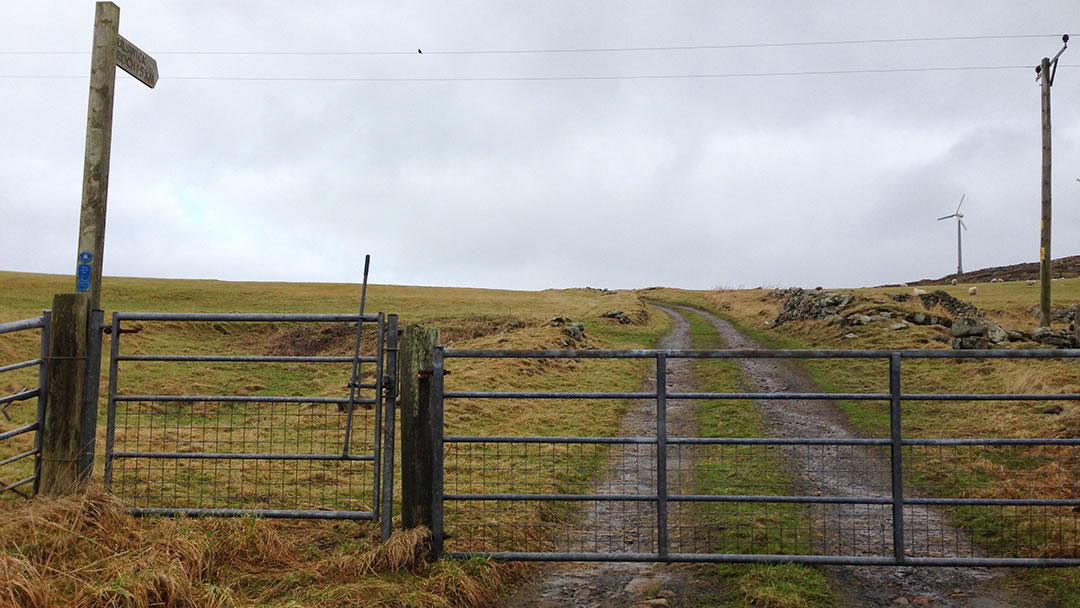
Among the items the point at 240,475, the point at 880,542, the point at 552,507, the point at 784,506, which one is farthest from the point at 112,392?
the point at 880,542

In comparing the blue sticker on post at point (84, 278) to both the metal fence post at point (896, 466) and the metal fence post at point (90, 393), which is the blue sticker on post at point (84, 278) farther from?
the metal fence post at point (896, 466)

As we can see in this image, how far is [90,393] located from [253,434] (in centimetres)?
655

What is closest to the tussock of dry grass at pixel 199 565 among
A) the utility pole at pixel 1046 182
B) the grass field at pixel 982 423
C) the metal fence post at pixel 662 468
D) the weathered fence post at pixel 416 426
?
the weathered fence post at pixel 416 426

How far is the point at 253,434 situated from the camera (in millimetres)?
13164

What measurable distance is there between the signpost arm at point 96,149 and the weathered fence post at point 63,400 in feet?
0.98

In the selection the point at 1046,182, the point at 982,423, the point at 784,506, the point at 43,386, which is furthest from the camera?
the point at 1046,182

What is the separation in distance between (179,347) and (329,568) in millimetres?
25608

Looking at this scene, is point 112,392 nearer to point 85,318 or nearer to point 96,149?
point 85,318

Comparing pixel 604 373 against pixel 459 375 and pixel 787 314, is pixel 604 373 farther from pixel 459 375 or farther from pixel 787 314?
pixel 787 314

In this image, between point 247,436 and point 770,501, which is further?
point 247,436

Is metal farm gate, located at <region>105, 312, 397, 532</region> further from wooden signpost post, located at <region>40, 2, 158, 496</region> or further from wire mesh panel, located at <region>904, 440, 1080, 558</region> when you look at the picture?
wire mesh panel, located at <region>904, 440, 1080, 558</region>

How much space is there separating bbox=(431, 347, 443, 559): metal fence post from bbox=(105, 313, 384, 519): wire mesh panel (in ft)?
1.67

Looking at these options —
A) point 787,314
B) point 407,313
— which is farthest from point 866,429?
point 407,313

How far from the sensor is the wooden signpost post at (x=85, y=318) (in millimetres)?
6844
